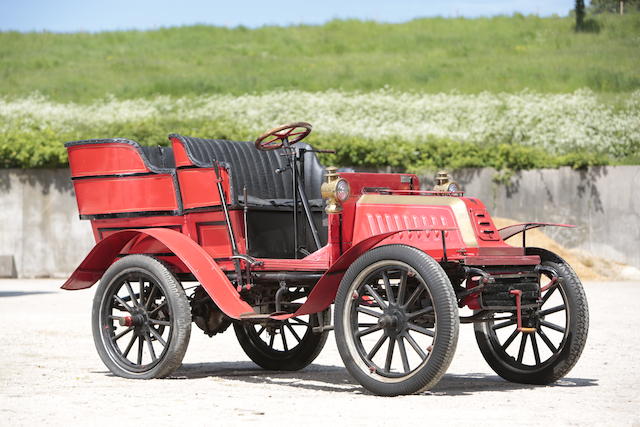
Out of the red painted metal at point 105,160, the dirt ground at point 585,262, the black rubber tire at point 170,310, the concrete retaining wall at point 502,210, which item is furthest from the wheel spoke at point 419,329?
the concrete retaining wall at point 502,210

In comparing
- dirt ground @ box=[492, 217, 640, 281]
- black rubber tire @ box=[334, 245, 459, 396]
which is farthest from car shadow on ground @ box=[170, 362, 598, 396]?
dirt ground @ box=[492, 217, 640, 281]

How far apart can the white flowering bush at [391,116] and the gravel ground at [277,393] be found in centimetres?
1460

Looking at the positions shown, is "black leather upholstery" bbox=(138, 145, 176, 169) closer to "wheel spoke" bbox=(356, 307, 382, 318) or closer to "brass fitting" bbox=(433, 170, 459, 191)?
"brass fitting" bbox=(433, 170, 459, 191)

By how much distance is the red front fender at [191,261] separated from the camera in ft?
25.0

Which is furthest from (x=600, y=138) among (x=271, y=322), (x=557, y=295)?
(x=271, y=322)

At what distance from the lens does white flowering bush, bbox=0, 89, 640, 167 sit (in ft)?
87.6

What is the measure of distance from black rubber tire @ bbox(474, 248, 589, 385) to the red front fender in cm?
202

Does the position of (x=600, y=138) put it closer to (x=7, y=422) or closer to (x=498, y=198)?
(x=498, y=198)

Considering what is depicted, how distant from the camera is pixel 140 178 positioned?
8.35 metres

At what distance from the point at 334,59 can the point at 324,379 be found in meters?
31.9

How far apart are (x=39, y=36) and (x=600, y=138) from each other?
27.7m

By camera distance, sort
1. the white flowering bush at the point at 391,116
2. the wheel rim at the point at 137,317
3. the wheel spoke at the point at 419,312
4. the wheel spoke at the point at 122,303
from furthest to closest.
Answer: the white flowering bush at the point at 391,116
the wheel spoke at the point at 122,303
the wheel rim at the point at 137,317
the wheel spoke at the point at 419,312

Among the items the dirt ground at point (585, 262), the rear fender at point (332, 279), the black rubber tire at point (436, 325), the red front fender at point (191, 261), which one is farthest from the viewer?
the dirt ground at point (585, 262)

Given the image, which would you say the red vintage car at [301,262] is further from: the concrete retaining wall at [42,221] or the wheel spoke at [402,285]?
the concrete retaining wall at [42,221]
